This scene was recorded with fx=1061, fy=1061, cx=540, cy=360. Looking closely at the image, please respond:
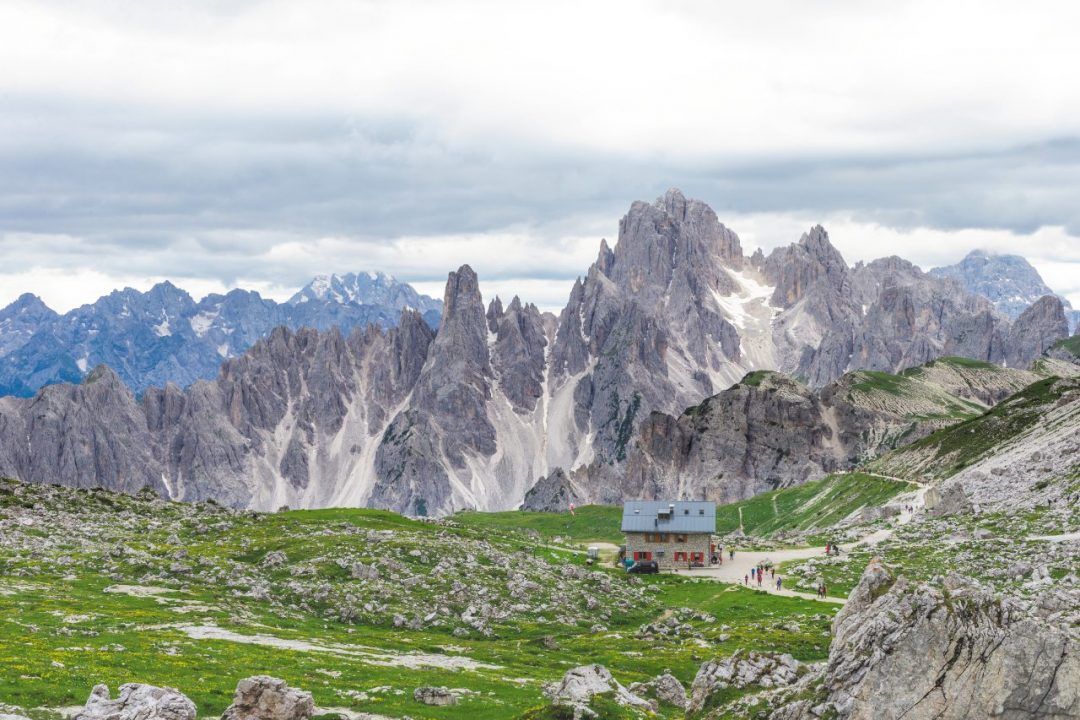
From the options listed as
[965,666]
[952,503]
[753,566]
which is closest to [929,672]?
[965,666]

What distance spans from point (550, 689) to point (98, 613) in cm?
3389

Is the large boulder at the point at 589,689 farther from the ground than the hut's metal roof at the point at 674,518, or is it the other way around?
the hut's metal roof at the point at 674,518

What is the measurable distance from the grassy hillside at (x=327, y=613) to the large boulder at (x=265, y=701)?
3756mm

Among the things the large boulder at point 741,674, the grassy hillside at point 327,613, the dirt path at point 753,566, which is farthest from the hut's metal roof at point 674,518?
the large boulder at point 741,674

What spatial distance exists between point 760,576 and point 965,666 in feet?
256

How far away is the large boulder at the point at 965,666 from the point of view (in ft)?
109

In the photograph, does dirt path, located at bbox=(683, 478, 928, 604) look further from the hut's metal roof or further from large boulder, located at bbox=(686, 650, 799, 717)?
large boulder, located at bbox=(686, 650, 799, 717)

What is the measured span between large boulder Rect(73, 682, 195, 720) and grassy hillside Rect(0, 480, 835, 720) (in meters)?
4.22

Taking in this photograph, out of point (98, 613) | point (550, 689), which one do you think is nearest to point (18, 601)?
point (98, 613)

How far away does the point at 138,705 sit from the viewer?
39.6 m

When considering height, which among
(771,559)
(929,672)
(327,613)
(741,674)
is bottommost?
(327,613)

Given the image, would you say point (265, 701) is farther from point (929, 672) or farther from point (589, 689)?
point (929, 672)

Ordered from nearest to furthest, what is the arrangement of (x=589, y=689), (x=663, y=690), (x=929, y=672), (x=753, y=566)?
(x=929, y=672)
(x=589, y=689)
(x=663, y=690)
(x=753, y=566)

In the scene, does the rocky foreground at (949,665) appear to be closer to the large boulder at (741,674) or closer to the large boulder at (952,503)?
the large boulder at (741,674)
